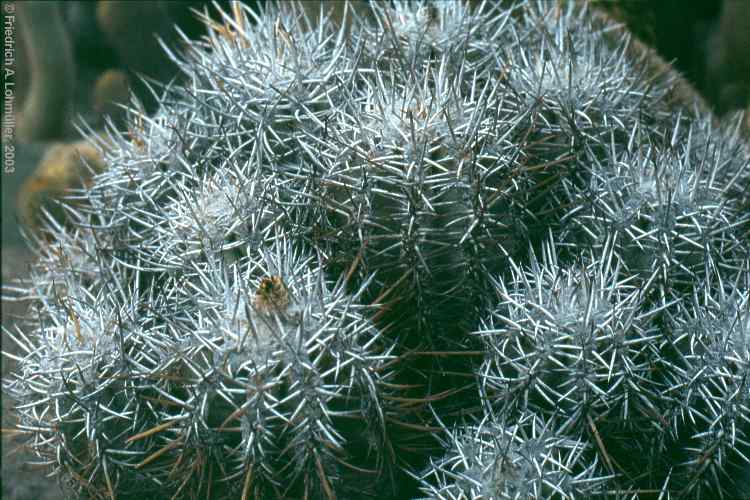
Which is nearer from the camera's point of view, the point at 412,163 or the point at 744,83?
the point at 412,163

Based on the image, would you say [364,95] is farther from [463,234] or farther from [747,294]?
[747,294]

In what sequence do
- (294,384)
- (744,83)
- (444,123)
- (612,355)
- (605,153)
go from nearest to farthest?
1. (294,384)
2. (612,355)
3. (444,123)
4. (605,153)
5. (744,83)

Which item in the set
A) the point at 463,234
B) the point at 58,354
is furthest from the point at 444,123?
the point at 58,354

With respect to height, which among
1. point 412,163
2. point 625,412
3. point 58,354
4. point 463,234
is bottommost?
point 625,412

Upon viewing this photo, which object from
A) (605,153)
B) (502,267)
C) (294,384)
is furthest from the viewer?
(605,153)

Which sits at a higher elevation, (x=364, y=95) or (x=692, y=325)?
(x=364, y=95)

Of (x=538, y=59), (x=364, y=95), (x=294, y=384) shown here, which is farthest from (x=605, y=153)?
(x=294, y=384)

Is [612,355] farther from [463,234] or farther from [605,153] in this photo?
[605,153]
